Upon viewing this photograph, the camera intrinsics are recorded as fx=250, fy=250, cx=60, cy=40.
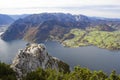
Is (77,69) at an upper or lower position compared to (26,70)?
upper

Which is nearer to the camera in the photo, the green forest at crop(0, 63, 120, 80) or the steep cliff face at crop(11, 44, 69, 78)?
the green forest at crop(0, 63, 120, 80)

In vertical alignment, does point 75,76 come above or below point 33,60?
above

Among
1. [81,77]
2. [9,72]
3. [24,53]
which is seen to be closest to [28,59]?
[24,53]

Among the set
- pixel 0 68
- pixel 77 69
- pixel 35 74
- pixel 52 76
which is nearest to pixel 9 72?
pixel 0 68

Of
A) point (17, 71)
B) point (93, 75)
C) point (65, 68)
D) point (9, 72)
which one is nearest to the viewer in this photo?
point (93, 75)

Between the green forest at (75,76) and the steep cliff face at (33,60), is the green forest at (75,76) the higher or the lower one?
the higher one

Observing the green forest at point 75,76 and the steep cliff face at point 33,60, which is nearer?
the green forest at point 75,76

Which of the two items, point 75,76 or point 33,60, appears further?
point 33,60

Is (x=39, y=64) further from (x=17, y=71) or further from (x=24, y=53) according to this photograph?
(x=17, y=71)

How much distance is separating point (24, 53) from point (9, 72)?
22855 millimetres

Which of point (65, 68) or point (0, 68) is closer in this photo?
point (0, 68)

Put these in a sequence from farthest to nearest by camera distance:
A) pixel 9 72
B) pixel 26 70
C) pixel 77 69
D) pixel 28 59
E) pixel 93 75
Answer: pixel 28 59
pixel 26 70
pixel 9 72
pixel 77 69
pixel 93 75

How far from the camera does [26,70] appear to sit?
93.7 m

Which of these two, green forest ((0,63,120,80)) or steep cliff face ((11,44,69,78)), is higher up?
green forest ((0,63,120,80))
